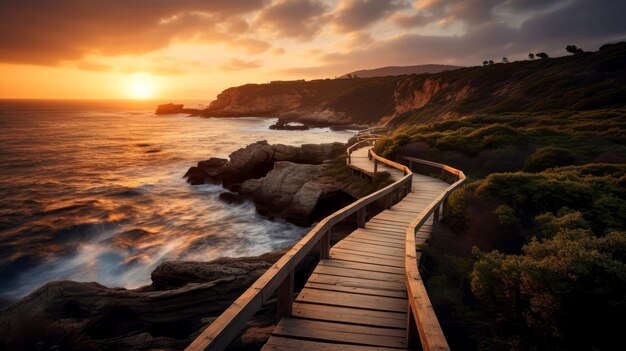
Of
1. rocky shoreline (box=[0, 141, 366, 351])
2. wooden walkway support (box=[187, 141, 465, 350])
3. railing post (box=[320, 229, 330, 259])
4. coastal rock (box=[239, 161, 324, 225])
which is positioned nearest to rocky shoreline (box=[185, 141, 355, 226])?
coastal rock (box=[239, 161, 324, 225])

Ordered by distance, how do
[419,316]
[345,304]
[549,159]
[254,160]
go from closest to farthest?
1. [419,316]
2. [345,304]
3. [549,159]
4. [254,160]

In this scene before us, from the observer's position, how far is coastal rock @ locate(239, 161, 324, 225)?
1836 cm

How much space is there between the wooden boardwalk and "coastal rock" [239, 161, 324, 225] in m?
10.1

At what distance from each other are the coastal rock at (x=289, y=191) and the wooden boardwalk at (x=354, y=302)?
10106 millimetres

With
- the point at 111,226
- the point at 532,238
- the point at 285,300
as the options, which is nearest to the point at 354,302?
the point at 285,300

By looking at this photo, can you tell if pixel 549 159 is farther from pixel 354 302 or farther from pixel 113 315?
pixel 113 315

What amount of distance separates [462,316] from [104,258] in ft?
52.8

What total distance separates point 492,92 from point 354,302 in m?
49.0

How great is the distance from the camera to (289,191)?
65.5ft

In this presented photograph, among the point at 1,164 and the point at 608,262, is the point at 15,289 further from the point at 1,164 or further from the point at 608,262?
the point at 1,164

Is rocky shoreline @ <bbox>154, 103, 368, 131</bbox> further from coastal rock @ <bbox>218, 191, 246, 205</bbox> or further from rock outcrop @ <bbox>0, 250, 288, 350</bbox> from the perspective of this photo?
rock outcrop @ <bbox>0, 250, 288, 350</bbox>

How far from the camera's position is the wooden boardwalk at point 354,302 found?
3945 mm

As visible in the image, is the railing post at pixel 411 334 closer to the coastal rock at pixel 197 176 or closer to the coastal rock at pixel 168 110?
the coastal rock at pixel 197 176

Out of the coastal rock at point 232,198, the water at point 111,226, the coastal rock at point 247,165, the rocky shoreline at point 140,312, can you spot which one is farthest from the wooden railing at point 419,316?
the coastal rock at point 247,165
